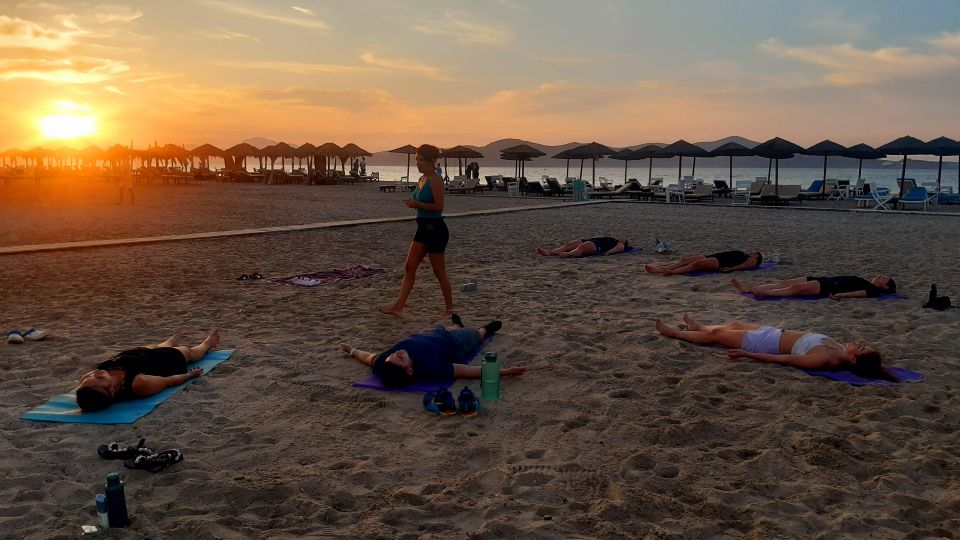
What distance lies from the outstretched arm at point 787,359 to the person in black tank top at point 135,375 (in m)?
3.97

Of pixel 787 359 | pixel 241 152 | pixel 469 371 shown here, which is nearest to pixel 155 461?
pixel 469 371

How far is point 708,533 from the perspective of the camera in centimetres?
276

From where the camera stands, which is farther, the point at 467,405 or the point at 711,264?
the point at 711,264

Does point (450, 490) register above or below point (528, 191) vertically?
below

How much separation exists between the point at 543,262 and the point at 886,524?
7342 millimetres

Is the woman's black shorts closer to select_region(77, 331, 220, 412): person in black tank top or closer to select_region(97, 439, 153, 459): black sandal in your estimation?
select_region(77, 331, 220, 412): person in black tank top

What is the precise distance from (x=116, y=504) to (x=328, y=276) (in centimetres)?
591

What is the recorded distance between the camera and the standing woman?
241 inches

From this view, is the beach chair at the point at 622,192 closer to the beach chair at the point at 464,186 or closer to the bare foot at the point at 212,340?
the beach chair at the point at 464,186

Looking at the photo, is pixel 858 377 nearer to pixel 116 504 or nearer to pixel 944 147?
pixel 116 504

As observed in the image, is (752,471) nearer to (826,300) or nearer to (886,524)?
(886,524)

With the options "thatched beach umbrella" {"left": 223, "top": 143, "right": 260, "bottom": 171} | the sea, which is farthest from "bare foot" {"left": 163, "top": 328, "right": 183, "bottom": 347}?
the sea

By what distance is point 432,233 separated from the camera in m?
6.27

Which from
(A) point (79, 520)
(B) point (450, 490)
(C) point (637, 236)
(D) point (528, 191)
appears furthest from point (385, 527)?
(D) point (528, 191)
